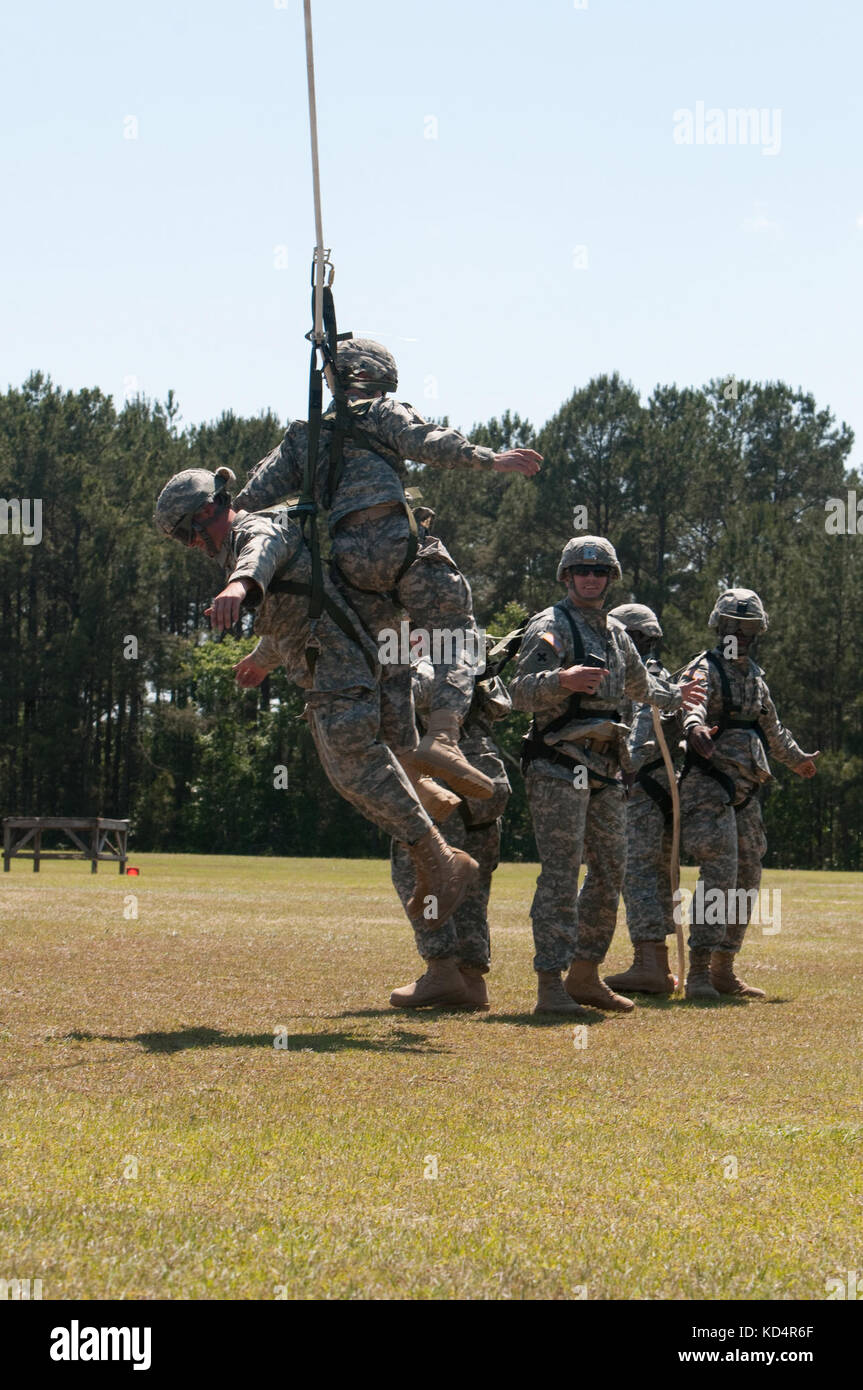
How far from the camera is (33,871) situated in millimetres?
30406

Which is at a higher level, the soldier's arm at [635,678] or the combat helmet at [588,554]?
the combat helmet at [588,554]

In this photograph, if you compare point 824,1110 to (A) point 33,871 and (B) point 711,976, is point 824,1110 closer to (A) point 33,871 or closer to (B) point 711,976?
(B) point 711,976

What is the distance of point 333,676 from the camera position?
7.93 m

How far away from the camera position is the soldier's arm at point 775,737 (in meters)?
11.4

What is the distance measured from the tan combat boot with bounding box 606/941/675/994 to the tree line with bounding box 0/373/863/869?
160 ft

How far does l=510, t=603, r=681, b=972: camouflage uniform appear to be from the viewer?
354 inches

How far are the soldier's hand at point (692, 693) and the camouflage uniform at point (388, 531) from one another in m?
2.57

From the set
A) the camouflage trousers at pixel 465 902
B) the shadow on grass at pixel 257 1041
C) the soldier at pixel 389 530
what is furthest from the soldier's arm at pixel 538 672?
the shadow on grass at pixel 257 1041

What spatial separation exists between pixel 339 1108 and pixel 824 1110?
174 centimetres

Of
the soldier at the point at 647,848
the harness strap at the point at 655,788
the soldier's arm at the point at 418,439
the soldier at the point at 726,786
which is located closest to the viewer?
the soldier's arm at the point at 418,439

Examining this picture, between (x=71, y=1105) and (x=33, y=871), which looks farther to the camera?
(x=33, y=871)

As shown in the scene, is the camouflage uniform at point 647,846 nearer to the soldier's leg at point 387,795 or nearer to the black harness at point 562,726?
the black harness at point 562,726

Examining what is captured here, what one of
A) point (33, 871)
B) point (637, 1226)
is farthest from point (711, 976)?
point (33, 871)

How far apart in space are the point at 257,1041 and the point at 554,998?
88.5 inches
